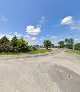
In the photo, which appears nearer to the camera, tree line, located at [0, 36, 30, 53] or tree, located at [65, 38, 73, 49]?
tree line, located at [0, 36, 30, 53]

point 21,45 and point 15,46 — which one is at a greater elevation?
point 21,45

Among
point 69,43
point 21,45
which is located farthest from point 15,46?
point 69,43

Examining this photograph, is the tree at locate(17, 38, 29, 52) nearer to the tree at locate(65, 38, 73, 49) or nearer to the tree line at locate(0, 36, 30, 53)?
the tree line at locate(0, 36, 30, 53)

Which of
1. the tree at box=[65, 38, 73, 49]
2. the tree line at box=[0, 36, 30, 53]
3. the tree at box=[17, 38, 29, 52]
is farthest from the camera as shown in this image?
the tree at box=[65, 38, 73, 49]

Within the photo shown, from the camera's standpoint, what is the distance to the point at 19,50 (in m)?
61.7

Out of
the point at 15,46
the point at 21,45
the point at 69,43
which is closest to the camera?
the point at 21,45

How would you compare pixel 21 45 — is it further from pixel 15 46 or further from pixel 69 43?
pixel 69 43

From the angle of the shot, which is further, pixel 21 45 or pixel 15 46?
pixel 15 46

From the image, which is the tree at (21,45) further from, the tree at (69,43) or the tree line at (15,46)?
the tree at (69,43)

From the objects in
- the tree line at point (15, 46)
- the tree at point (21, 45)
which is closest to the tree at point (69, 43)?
the tree line at point (15, 46)

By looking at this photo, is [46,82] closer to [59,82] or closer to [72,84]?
[59,82]

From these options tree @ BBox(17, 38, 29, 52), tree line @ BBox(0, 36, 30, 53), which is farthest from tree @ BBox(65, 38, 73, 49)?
tree @ BBox(17, 38, 29, 52)

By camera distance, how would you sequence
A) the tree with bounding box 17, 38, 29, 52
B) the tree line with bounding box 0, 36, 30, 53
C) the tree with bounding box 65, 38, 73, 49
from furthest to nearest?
the tree with bounding box 65, 38, 73, 49 < the tree with bounding box 17, 38, 29, 52 < the tree line with bounding box 0, 36, 30, 53

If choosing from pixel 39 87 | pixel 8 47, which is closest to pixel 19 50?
pixel 8 47
